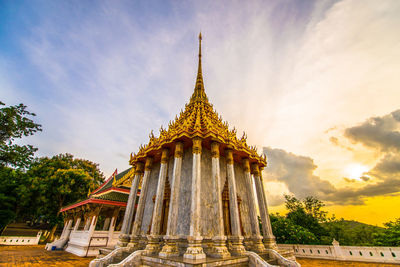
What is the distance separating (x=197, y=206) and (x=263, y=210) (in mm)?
5195

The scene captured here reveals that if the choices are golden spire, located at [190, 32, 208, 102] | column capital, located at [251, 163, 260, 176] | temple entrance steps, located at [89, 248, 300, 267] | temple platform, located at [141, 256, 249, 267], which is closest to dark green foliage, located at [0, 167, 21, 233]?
temple entrance steps, located at [89, 248, 300, 267]

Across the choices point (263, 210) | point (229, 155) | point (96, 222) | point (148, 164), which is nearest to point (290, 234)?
point (263, 210)

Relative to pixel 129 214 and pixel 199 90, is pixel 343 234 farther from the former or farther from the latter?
pixel 129 214

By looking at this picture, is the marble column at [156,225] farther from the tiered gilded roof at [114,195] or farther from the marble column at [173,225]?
the tiered gilded roof at [114,195]

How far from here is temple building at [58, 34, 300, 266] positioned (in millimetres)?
6363

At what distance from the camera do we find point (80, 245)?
12938 mm

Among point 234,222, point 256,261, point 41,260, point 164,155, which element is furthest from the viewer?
point 41,260

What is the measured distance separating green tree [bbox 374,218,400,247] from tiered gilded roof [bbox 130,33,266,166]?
40.8ft

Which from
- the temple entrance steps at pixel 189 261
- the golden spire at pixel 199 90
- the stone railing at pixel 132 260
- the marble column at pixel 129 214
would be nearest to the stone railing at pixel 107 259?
the temple entrance steps at pixel 189 261

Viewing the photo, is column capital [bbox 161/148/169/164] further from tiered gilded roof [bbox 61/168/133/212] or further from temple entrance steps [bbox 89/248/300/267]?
tiered gilded roof [bbox 61/168/133/212]

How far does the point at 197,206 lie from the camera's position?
6.58m

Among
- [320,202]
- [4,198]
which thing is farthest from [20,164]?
[320,202]

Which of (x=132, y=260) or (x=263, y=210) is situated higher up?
(x=263, y=210)

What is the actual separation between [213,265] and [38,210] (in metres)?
30.4
